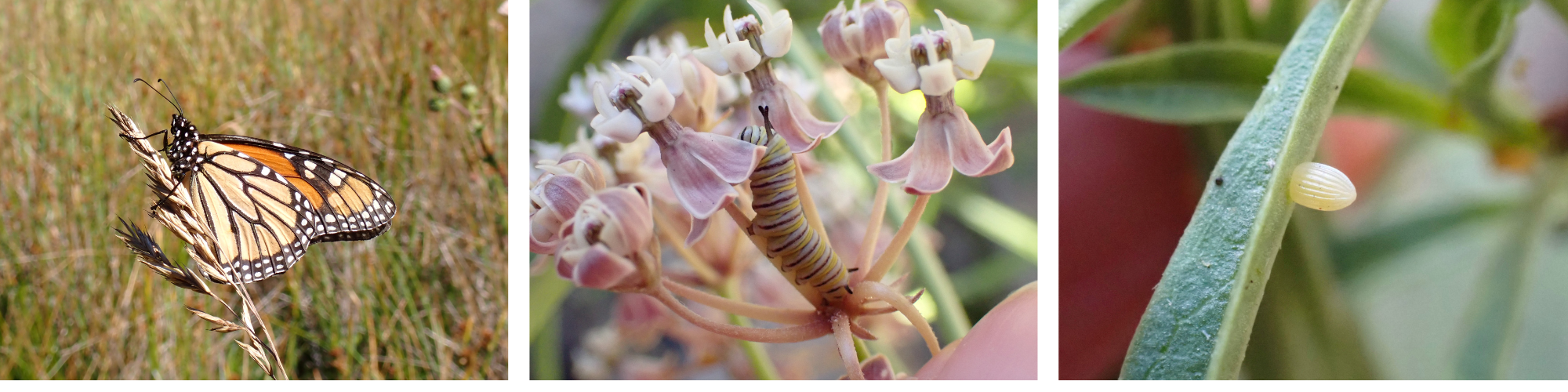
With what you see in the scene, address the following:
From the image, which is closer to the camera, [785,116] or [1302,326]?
[785,116]

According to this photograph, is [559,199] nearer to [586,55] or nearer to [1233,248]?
[586,55]

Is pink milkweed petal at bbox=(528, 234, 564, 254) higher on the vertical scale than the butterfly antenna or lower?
lower

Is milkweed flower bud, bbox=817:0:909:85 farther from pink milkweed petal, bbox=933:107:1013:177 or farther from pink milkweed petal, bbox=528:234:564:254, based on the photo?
pink milkweed petal, bbox=528:234:564:254

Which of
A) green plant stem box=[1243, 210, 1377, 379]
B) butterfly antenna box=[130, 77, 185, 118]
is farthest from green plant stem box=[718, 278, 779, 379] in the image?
butterfly antenna box=[130, 77, 185, 118]

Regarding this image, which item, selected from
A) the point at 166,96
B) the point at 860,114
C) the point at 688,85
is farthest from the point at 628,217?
the point at 166,96

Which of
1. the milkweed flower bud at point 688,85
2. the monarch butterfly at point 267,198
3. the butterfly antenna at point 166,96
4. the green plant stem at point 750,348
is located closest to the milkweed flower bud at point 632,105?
the milkweed flower bud at point 688,85

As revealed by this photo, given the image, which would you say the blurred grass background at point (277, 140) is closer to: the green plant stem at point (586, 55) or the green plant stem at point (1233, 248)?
the green plant stem at point (586, 55)

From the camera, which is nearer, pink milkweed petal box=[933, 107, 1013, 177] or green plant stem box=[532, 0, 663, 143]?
pink milkweed petal box=[933, 107, 1013, 177]
